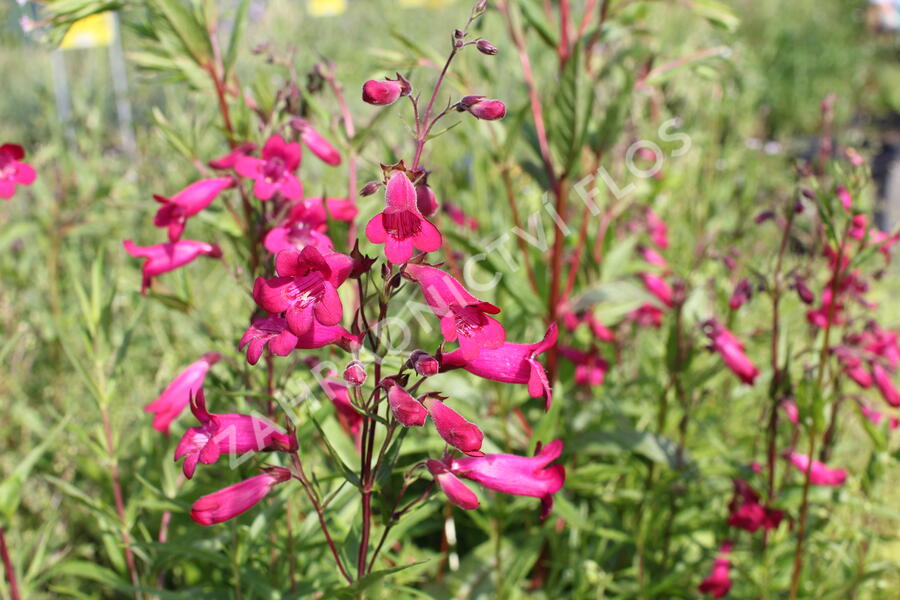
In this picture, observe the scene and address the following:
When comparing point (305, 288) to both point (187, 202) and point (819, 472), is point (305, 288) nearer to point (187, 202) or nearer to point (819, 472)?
point (187, 202)

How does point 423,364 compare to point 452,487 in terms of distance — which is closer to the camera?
point 423,364

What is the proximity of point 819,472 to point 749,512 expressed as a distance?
9.9 inches

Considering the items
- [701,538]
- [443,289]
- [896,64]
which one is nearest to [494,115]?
[443,289]

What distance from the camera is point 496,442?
2.34 metres

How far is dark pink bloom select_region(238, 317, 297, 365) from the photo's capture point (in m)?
1.13

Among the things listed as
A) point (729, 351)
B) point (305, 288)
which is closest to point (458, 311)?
point (305, 288)

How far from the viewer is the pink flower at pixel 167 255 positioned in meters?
1.69

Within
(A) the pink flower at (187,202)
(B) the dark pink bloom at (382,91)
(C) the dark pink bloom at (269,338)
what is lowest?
(C) the dark pink bloom at (269,338)

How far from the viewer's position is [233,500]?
1246mm

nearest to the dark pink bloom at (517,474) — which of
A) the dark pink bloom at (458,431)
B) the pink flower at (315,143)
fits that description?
the dark pink bloom at (458,431)

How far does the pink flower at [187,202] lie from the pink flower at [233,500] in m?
0.66

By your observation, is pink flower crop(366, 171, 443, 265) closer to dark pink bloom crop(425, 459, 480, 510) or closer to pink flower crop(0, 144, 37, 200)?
dark pink bloom crop(425, 459, 480, 510)

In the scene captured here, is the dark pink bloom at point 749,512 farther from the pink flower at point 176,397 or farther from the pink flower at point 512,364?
the pink flower at point 176,397

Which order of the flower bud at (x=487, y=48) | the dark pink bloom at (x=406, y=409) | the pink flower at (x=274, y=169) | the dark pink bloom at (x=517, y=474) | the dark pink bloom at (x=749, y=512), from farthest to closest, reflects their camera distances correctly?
the dark pink bloom at (x=749, y=512) → the pink flower at (x=274, y=169) → the dark pink bloom at (x=517, y=474) → the flower bud at (x=487, y=48) → the dark pink bloom at (x=406, y=409)
